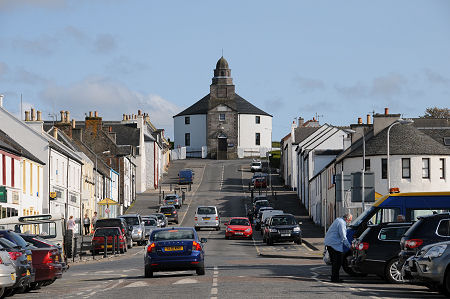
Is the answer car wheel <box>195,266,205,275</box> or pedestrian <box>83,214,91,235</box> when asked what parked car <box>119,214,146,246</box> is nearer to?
pedestrian <box>83,214,91,235</box>

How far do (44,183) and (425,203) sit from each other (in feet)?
111

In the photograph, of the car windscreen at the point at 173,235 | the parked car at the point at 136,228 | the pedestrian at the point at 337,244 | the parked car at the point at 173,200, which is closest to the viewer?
the pedestrian at the point at 337,244

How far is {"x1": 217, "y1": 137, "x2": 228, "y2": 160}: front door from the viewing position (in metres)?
152

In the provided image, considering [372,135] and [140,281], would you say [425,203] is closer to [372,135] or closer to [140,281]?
[140,281]

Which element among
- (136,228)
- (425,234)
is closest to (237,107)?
(136,228)

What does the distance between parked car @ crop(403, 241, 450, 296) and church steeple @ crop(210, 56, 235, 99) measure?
449 ft

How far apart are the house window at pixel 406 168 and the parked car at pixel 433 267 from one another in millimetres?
47609

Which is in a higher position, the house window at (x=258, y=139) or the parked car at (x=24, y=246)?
the house window at (x=258, y=139)

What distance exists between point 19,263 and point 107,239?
80.6 ft

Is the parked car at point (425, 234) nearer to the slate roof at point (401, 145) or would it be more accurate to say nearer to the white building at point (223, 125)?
the slate roof at point (401, 145)

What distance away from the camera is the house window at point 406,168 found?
221 feet

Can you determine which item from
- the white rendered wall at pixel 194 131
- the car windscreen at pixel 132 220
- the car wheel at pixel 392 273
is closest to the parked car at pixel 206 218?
the car windscreen at pixel 132 220

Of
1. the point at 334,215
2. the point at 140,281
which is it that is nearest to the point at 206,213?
the point at 334,215

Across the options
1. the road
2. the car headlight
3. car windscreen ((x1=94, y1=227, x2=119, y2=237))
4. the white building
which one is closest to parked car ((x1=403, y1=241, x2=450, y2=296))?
the car headlight
